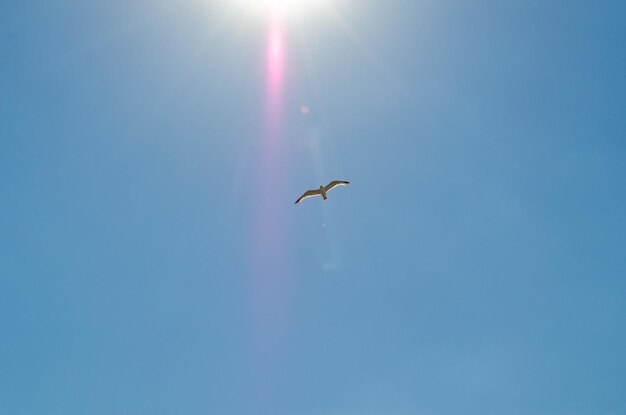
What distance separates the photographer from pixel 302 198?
99.9m

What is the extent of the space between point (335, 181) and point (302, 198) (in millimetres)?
5581

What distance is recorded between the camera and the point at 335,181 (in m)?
99.4
